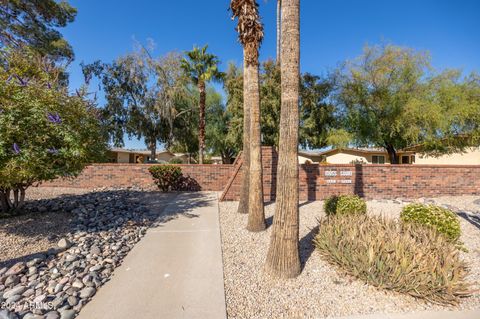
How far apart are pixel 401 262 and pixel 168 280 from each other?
3.57 meters

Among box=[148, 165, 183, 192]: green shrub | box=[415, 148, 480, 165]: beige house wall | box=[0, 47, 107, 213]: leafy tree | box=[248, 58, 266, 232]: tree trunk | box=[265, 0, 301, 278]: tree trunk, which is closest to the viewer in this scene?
box=[265, 0, 301, 278]: tree trunk

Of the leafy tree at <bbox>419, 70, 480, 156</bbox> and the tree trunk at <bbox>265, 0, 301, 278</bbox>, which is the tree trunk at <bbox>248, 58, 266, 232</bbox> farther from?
the leafy tree at <bbox>419, 70, 480, 156</bbox>

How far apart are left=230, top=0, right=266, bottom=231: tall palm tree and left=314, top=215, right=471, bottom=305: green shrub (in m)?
2.12

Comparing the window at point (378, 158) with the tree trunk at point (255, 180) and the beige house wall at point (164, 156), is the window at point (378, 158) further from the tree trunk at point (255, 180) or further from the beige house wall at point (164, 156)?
the beige house wall at point (164, 156)

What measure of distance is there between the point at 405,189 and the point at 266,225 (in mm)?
7971

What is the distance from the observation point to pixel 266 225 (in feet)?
21.3

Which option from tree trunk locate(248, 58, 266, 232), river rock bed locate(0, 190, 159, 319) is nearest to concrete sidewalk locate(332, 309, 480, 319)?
tree trunk locate(248, 58, 266, 232)

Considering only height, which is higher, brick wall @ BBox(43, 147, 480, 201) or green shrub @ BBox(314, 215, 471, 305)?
brick wall @ BBox(43, 147, 480, 201)

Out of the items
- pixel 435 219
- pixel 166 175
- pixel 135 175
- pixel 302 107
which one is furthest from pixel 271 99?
pixel 435 219

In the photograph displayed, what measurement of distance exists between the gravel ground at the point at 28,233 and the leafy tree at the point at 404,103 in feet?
56.8

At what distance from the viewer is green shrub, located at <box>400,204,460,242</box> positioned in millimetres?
5070

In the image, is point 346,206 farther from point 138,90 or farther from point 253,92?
point 138,90

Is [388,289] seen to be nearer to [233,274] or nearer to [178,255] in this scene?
[233,274]

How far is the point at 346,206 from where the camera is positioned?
648 centimetres
